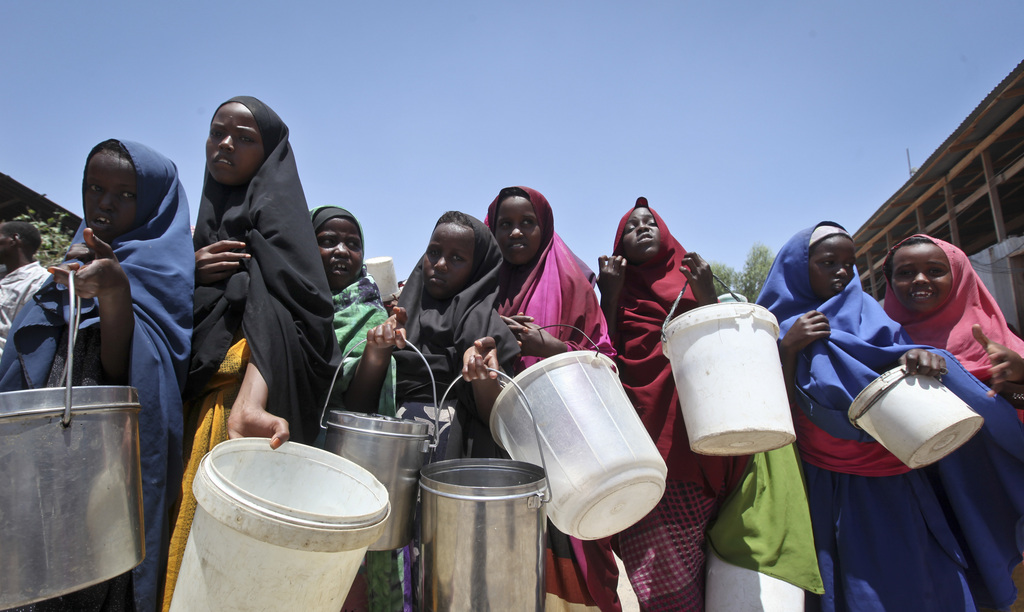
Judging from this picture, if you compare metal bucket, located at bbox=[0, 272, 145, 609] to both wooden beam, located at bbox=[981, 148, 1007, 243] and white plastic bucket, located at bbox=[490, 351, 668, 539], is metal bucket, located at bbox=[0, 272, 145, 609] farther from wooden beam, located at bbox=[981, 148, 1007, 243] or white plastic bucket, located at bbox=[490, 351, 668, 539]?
wooden beam, located at bbox=[981, 148, 1007, 243]

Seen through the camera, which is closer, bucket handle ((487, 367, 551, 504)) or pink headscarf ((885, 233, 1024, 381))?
bucket handle ((487, 367, 551, 504))

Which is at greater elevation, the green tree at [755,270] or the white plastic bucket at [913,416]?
the green tree at [755,270]

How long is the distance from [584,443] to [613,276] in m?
1.14

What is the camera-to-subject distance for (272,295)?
1.91 metres

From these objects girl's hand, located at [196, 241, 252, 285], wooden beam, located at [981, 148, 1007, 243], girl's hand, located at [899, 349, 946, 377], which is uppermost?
wooden beam, located at [981, 148, 1007, 243]

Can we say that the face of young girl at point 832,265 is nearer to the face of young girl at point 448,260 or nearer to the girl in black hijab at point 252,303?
the face of young girl at point 448,260

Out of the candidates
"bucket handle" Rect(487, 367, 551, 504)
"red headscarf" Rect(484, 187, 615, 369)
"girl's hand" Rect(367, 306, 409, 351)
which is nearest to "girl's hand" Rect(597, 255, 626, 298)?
"red headscarf" Rect(484, 187, 615, 369)

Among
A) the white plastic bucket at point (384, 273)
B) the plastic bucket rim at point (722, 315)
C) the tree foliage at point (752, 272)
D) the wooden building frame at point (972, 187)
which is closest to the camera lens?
the plastic bucket rim at point (722, 315)

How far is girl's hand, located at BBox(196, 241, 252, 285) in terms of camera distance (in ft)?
6.25

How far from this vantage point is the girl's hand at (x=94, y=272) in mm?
1439

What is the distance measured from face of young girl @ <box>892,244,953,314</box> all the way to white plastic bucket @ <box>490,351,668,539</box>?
1786 mm

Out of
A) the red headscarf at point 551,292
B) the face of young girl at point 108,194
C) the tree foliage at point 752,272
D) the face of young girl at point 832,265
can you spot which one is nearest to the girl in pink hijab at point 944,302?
the face of young girl at point 832,265

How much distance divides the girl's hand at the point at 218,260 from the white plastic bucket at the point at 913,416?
239 centimetres

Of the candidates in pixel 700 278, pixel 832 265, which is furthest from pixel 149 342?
pixel 832 265
